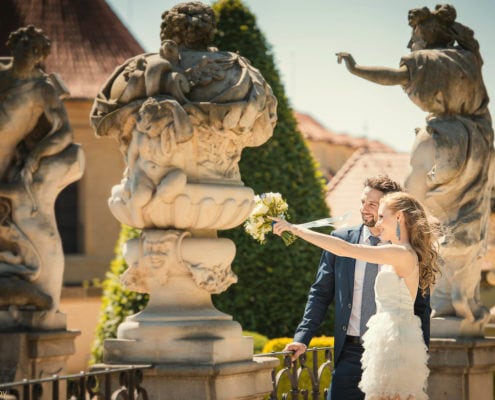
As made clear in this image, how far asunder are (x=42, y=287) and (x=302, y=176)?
5.54m

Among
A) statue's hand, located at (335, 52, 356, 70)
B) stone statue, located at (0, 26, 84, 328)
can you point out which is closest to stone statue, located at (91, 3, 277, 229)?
statue's hand, located at (335, 52, 356, 70)

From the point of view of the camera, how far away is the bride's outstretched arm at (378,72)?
820 centimetres

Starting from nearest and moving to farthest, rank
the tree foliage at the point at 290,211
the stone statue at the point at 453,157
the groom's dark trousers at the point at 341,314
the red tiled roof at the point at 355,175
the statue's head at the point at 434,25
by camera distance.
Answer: the groom's dark trousers at the point at 341,314 → the stone statue at the point at 453,157 → the statue's head at the point at 434,25 → the tree foliage at the point at 290,211 → the red tiled roof at the point at 355,175

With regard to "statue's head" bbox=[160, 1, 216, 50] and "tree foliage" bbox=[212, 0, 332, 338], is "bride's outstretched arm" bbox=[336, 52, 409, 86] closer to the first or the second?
"statue's head" bbox=[160, 1, 216, 50]

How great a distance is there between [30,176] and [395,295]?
3.87 metres

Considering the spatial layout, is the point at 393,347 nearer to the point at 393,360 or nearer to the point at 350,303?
the point at 393,360

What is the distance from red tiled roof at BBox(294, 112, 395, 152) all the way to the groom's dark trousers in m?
24.8

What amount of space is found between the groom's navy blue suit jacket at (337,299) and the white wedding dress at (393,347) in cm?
26

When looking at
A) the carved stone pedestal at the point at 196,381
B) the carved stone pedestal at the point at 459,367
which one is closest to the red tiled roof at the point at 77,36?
the carved stone pedestal at the point at 459,367

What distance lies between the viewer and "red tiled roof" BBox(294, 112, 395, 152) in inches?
1299

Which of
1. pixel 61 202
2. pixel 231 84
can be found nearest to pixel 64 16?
pixel 61 202

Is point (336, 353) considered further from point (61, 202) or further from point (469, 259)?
point (61, 202)

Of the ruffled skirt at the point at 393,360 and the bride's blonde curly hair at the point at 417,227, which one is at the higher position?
the bride's blonde curly hair at the point at 417,227

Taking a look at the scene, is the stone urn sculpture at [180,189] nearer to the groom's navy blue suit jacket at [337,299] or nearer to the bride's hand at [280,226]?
the groom's navy blue suit jacket at [337,299]
